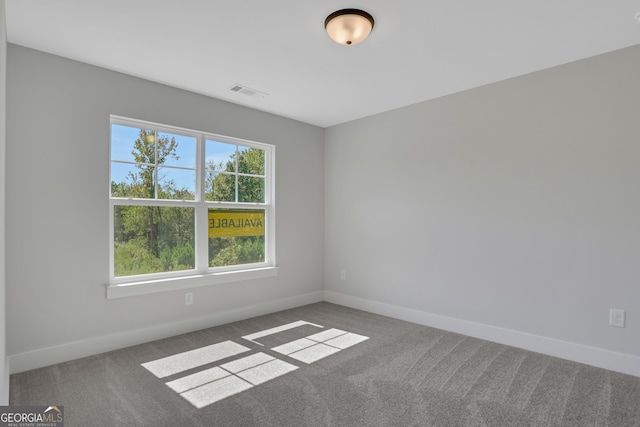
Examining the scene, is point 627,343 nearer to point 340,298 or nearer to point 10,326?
point 340,298

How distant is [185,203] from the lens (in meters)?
3.69

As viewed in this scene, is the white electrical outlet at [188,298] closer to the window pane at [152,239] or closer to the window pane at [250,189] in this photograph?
the window pane at [152,239]

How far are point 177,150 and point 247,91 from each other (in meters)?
0.99

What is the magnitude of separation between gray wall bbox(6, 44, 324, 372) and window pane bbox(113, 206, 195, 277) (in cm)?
18

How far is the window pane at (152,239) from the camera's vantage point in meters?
3.27

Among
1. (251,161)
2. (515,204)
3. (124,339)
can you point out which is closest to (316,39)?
(251,161)

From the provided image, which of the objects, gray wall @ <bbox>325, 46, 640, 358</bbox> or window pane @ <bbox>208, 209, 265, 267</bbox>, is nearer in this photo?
gray wall @ <bbox>325, 46, 640, 358</bbox>

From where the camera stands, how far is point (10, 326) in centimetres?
264

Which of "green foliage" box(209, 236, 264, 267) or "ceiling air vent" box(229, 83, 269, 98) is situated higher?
"ceiling air vent" box(229, 83, 269, 98)

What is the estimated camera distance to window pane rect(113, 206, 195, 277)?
327 cm

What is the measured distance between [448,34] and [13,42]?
339cm

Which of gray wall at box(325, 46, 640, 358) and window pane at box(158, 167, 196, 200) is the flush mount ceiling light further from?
window pane at box(158, 167, 196, 200)

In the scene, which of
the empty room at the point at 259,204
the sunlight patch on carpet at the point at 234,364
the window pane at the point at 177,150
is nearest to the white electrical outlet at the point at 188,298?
the empty room at the point at 259,204

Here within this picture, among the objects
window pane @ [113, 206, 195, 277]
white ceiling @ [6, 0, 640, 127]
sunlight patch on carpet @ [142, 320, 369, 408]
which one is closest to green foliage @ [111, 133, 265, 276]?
window pane @ [113, 206, 195, 277]
